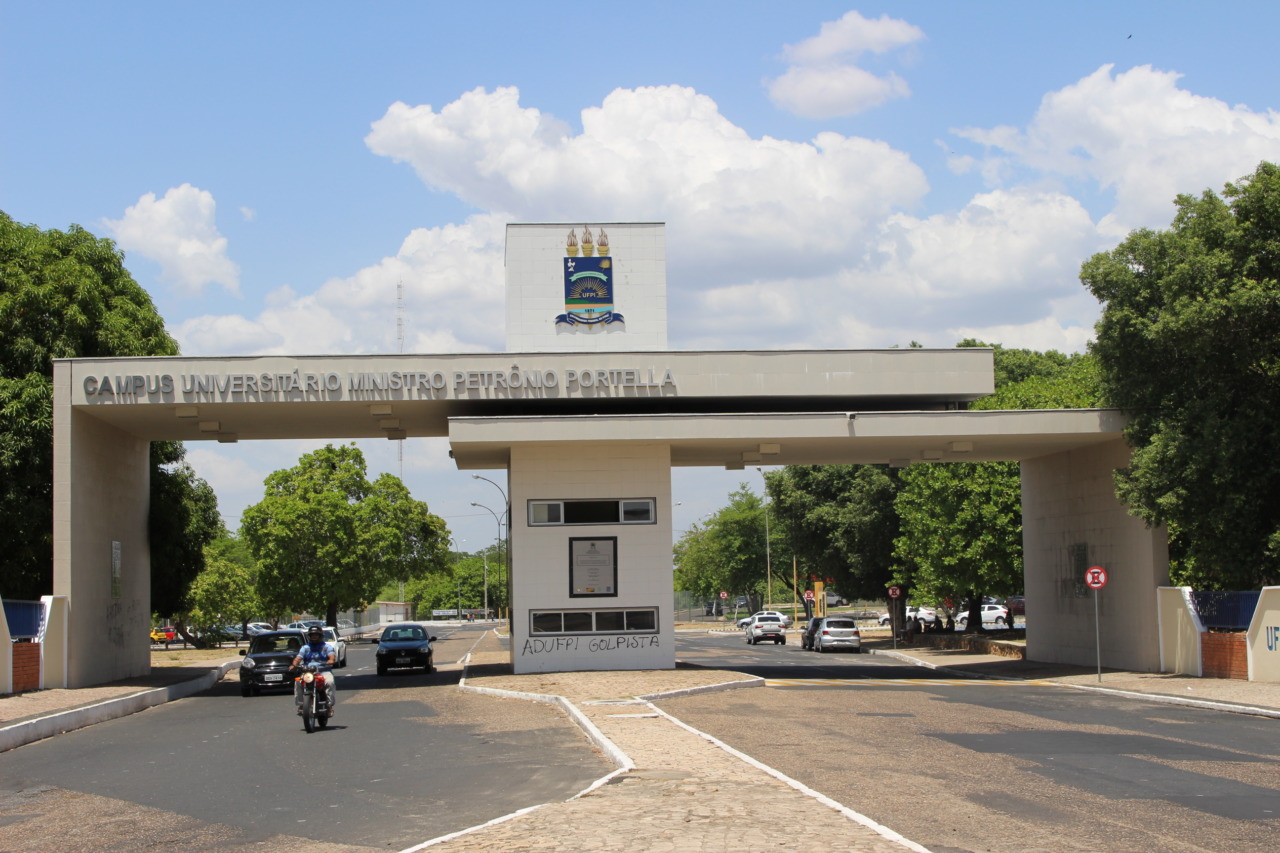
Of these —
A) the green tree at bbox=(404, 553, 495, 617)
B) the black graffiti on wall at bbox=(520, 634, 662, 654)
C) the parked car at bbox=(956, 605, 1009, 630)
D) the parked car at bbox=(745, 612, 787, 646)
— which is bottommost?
the green tree at bbox=(404, 553, 495, 617)

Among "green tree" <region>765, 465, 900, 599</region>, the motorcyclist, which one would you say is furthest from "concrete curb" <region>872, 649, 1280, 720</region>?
"green tree" <region>765, 465, 900, 599</region>

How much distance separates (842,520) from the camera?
52.7 metres

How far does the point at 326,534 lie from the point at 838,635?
87.6ft

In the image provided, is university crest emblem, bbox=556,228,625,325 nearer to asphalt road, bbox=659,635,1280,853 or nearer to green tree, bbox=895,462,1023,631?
asphalt road, bbox=659,635,1280,853

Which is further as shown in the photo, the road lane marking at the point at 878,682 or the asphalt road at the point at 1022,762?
the road lane marking at the point at 878,682

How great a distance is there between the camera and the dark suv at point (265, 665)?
2619 cm

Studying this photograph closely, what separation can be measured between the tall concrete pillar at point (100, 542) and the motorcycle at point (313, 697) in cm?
946

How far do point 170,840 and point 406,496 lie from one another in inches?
2176

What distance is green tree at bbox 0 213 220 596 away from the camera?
1126 inches

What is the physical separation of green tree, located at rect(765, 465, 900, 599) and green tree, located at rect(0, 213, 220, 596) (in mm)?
26700

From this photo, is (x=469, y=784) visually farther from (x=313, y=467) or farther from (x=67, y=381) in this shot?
(x=313, y=467)

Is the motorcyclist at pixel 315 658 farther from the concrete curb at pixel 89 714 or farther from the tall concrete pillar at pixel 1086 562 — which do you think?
the tall concrete pillar at pixel 1086 562

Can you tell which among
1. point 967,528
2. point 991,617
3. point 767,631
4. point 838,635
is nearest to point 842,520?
point 838,635

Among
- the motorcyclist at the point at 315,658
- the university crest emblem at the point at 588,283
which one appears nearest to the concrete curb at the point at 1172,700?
the university crest emblem at the point at 588,283
